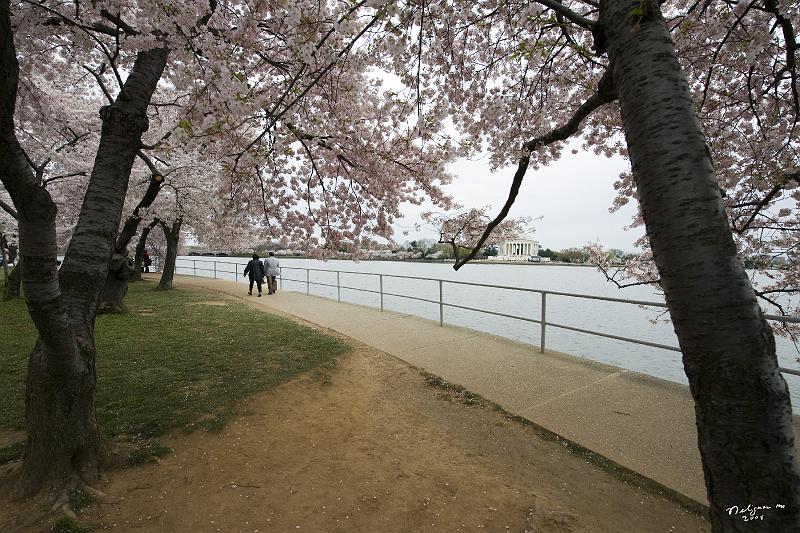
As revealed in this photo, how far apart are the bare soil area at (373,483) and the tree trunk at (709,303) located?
1246mm

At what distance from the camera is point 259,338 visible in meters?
6.63

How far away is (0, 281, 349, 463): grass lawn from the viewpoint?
11.7 feet

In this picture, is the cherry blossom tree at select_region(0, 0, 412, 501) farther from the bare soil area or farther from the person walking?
the person walking

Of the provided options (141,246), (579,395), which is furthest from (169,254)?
(579,395)

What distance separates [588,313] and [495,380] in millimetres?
9128

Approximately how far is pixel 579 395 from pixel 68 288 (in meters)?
4.75

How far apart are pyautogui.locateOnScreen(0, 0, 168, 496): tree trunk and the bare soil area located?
1.10ft

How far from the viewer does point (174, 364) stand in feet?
17.2

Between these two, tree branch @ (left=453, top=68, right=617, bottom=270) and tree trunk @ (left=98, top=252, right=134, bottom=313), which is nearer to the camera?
tree branch @ (left=453, top=68, right=617, bottom=270)

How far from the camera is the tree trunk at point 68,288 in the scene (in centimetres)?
212

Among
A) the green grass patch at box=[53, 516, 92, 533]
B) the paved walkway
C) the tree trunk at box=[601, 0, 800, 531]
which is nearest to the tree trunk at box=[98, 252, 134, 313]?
the paved walkway

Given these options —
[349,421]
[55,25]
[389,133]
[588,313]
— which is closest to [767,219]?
[389,133]

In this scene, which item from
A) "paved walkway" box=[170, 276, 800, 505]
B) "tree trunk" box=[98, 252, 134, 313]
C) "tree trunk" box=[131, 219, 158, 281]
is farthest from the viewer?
"tree trunk" box=[131, 219, 158, 281]

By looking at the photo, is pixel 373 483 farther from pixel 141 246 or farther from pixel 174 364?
pixel 141 246
